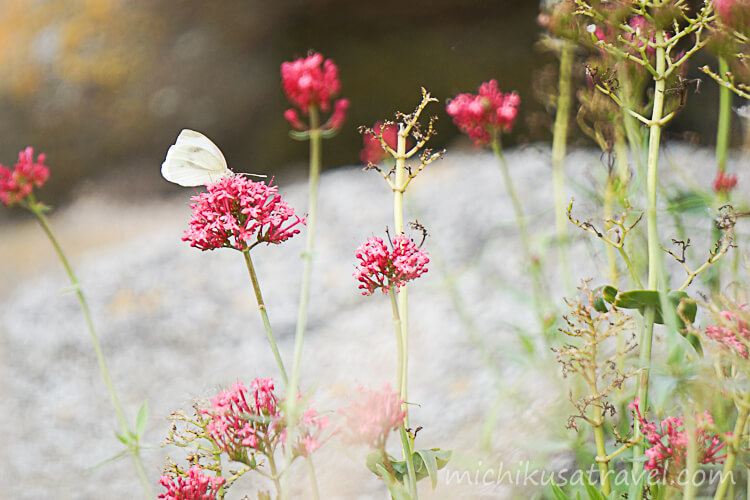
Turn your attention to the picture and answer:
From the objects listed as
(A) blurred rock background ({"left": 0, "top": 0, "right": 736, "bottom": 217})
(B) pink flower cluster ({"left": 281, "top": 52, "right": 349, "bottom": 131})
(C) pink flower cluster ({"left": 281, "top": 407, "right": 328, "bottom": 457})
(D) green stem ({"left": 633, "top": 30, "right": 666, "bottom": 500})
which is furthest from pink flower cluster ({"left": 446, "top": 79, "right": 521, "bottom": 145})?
(A) blurred rock background ({"left": 0, "top": 0, "right": 736, "bottom": 217})

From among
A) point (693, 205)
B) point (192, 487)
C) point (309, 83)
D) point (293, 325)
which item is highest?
point (309, 83)

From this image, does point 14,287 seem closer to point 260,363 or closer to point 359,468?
point 260,363

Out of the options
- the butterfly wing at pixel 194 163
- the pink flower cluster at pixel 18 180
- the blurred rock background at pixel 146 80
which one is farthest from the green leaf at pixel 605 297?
the blurred rock background at pixel 146 80

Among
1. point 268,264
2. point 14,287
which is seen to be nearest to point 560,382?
point 268,264

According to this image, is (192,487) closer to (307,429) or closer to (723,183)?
(307,429)

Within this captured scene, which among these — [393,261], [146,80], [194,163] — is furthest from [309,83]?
[146,80]

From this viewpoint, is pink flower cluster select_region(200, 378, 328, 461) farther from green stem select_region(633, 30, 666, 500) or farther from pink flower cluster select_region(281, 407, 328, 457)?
green stem select_region(633, 30, 666, 500)
